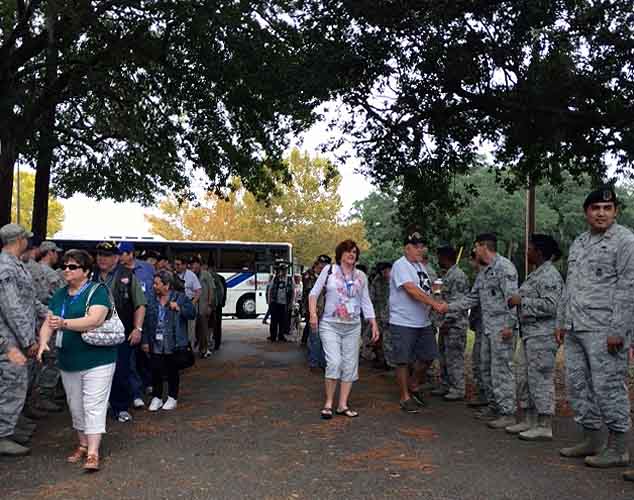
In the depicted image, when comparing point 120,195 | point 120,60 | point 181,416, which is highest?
point 120,60

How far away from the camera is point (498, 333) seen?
7.24 metres

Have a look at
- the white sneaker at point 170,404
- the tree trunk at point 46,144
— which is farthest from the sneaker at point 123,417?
the tree trunk at point 46,144

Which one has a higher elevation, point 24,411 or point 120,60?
point 120,60

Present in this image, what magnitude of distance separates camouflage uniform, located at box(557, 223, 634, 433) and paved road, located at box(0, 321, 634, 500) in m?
0.48

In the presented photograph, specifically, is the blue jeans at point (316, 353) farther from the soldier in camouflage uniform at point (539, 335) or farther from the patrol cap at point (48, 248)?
the soldier in camouflage uniform at point (539, 335)

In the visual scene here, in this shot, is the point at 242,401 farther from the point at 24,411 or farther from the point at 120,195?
the point at 120,195

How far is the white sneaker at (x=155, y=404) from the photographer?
8.09 m

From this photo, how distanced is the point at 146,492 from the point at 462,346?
16.5 ft

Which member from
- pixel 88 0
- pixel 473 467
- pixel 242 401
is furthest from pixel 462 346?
pixel 88 0

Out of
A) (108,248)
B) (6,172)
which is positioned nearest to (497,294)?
(108,248)

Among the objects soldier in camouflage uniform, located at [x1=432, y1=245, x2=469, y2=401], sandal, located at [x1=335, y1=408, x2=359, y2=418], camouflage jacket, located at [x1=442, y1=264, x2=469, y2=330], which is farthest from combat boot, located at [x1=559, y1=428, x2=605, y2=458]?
camouflage jacket, located at [x1=442, y1=264, x2=469, y2=330]

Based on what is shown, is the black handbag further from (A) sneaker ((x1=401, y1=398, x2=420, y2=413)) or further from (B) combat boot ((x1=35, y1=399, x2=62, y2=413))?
(A) sneaker ((x1=401, y1=398, x2=420, y2=413))

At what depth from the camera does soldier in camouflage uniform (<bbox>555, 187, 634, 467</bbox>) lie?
554 cm

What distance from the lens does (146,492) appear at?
502cm
